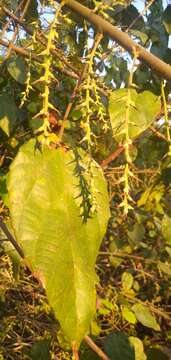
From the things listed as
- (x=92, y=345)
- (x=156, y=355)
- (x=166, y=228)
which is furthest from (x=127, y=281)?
(x=92, y=345)

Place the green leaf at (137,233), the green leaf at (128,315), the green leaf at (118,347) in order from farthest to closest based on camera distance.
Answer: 1. the green leaf at (137,233)
2. the green leaf at (128,315)
3. the green leaf at (118,347)

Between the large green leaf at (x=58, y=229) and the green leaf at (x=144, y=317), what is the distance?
117 cm

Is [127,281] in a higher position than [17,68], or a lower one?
lower

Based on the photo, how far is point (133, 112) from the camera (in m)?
0.62

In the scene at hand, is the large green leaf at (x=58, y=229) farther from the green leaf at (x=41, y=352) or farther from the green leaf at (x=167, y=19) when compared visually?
the green leaf at (x=41, y=352)

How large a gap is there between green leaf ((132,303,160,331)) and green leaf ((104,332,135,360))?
321 millimetres

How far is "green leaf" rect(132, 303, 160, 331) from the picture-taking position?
170 centimetres

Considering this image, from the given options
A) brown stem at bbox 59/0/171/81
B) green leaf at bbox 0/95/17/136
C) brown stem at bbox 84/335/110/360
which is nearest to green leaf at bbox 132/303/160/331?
brown stem at bbox 84/335/110/360

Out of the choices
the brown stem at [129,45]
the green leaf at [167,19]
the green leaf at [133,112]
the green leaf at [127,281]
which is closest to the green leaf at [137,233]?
the green leaf at [127,281]

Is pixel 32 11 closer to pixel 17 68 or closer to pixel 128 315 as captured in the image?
pixel 17 68

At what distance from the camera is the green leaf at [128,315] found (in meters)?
1.85

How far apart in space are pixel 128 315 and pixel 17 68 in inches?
44.0

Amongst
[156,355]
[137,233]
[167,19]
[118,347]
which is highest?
[167,19]

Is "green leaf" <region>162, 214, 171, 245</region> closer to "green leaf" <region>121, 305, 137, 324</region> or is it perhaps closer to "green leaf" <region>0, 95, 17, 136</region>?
"green leaf" <region>121, 305, 137, 324</region>
